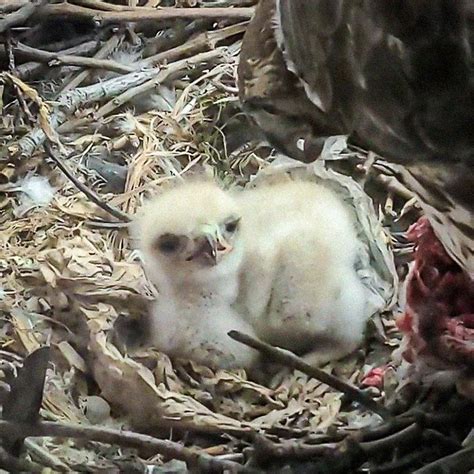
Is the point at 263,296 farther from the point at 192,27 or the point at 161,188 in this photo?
the point at 192,27

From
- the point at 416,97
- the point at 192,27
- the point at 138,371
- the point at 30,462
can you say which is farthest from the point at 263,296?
the point at 192,27

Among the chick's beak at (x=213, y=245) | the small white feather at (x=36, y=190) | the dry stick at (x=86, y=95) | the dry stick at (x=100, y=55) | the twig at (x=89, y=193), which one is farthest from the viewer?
the dry stick at (x=100, y=55)

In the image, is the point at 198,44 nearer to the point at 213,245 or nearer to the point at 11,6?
the point at 11,6

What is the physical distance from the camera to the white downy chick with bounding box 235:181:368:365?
176 centimetres

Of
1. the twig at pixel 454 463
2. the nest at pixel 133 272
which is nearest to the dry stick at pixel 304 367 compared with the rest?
the nest at pixel 133 272

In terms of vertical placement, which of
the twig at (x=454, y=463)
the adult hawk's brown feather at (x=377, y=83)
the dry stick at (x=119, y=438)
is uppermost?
the adult hawk's brown feather at (x=377, y=83)

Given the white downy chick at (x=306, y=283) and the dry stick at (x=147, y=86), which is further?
the dry stick at (x=147, y=86)

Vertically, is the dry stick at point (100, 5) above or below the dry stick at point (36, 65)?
above

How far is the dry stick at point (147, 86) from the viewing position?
2334 mm

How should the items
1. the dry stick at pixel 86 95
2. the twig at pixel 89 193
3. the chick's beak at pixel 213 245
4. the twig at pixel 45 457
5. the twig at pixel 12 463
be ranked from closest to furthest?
the twig at pixel 12 463
the twig at pixel 45 457
the chick's beak at pixel 213 245
the twig at pixel 89 193
the dry stick at pixel 86 95

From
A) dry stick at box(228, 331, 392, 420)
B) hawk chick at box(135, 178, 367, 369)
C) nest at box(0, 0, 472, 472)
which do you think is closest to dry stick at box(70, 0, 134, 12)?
nest at box(0, 0, 472, 472)

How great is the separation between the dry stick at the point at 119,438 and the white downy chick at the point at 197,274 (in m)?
0.39

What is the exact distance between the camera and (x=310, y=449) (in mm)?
1375

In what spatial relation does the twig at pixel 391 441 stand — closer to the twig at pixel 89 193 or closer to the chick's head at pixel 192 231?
the chick's head at pixel 192 231
